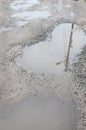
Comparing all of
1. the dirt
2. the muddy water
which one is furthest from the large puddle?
the muddy water

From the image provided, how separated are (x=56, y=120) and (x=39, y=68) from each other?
8.15 feet

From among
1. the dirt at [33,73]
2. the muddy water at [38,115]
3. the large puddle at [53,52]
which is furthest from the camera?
the large puddle at [53,52]

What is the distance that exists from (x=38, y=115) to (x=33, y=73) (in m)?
1.89

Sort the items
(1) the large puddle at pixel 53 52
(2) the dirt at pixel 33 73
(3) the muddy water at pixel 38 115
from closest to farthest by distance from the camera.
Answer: (3) the muddy water at pixel 38 115 → (2) the dirt at pixel 33 73 → (1) the large puddle at pixel 53 52

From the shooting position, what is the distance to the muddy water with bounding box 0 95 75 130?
5.77 meters

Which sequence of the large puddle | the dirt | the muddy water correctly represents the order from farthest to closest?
the large puddle
the dirt
the muddy water

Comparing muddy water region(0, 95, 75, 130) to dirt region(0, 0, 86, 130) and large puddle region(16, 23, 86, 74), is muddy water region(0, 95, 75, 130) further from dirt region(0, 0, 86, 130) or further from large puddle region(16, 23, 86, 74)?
large puddle region(16, 23, 86, 74)

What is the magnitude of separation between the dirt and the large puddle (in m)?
0.25

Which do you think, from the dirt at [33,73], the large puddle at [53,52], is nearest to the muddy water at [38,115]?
the dirt at [33,73]

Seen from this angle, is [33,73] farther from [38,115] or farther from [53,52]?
[38,115]

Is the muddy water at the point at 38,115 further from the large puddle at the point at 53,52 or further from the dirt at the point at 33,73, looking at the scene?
the large puddle at the point at 53,52

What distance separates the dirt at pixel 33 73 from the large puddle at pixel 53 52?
0.25 m

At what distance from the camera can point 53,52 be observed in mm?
8844

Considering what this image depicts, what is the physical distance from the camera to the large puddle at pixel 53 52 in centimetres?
802
